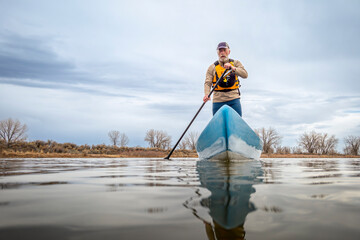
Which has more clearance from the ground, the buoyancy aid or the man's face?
the man's face

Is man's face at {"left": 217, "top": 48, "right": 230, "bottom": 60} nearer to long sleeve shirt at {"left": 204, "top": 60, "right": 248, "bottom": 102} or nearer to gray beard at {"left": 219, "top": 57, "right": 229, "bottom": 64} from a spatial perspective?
gray beard at {"left": 219, "top": 57, "right": 229, "bottom": 64}

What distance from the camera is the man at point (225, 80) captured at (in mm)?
5129

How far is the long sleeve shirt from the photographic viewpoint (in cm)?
509

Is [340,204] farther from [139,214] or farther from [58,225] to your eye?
[58,225]

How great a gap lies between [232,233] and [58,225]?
0.46 m

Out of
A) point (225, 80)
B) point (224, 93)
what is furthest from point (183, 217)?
point (224, 93)

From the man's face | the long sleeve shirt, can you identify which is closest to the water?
the long sleeve shirt

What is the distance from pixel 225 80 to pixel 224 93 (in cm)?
34

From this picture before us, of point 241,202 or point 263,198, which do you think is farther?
point 263,198

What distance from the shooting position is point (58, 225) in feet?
2.01

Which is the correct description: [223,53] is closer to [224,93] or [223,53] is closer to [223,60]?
[223,60]

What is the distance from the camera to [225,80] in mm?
5234

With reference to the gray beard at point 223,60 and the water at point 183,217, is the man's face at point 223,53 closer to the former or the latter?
the gray beard at point 223,60

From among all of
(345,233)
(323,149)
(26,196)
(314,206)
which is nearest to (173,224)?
(345,233)
